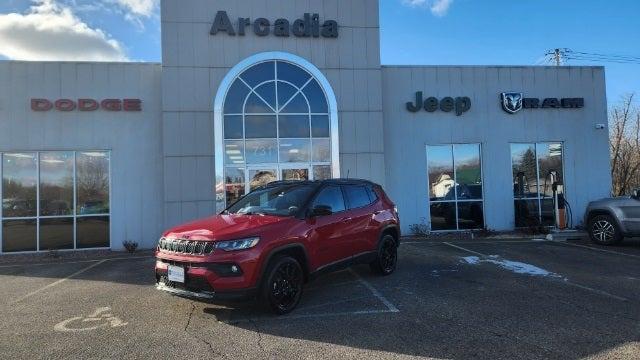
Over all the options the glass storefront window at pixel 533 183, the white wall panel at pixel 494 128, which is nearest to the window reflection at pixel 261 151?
the white wall panel at pixel 494 128

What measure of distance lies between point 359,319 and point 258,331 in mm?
1306

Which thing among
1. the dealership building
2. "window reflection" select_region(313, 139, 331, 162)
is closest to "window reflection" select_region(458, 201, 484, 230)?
the dealership building

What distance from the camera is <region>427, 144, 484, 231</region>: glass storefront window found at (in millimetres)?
16000

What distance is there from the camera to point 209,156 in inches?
558

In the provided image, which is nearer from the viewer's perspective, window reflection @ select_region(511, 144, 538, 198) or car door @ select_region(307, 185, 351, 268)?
car door @ select_region(307, 185, 351, 268)

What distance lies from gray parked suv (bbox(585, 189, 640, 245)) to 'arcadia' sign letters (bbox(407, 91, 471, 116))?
5.06 meters

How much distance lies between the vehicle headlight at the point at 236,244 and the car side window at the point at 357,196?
245cm

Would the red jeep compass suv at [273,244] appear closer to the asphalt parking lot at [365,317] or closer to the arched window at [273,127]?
the asphalt parking lot at [365,317]

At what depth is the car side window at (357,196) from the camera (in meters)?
8.18

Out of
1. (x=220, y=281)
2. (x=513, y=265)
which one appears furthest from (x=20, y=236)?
(x=513, y=265)

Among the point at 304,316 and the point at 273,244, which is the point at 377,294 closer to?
the point at 304,316

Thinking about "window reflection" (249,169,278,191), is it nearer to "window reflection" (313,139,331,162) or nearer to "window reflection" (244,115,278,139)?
"window reflection" (244,115,278,139)

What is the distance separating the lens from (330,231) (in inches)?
286

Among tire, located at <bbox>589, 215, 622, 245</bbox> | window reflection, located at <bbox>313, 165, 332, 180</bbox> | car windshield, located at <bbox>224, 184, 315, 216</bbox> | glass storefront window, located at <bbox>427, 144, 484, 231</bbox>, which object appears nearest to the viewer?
car windshield, located at <bbox>224, 184, 315, 216</bbox>
